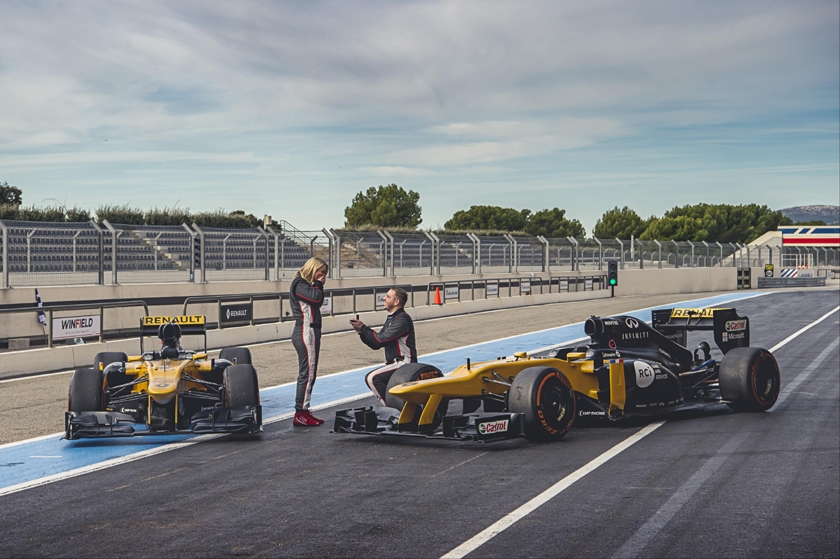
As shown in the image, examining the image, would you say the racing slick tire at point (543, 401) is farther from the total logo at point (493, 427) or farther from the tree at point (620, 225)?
the tree at point (620, 225)

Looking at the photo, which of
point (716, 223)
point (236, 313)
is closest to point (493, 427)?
point (236, 313)

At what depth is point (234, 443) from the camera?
346 inches

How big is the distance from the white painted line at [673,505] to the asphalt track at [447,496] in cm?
2

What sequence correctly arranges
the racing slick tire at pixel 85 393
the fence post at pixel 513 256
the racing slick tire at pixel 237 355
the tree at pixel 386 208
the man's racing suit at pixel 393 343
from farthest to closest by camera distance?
1. the tree at pixel 386 208
2. the fence post at pixel 513 256
3. the racing slick tire at pixel 237 355
4. the man's racing suit at pixel 393 343
5. the racing slick tire at pixel 85 393

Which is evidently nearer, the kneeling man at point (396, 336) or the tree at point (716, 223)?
the kneeling man at point (396, 336)

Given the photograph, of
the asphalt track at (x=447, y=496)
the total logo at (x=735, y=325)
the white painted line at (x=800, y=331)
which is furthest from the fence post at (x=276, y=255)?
the total logo at (x=735, y=325)

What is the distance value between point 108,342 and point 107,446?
8.09m

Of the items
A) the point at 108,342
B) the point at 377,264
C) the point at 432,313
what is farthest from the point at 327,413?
the point at 377,264

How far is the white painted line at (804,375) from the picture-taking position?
470 inches

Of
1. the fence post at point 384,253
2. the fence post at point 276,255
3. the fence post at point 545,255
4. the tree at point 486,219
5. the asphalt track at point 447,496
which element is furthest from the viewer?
the tree at point 486,219

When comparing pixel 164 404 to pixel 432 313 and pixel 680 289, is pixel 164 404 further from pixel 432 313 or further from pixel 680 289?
pixel 680 289

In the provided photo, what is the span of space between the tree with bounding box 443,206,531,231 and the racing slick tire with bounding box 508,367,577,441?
107 metres

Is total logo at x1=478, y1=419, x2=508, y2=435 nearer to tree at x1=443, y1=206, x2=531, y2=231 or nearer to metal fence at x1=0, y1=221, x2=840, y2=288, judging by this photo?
metal fence at x1=0, y1=221, x2=840, y2=288

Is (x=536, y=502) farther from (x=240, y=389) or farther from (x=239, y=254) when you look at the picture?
(x=239, y=254)
